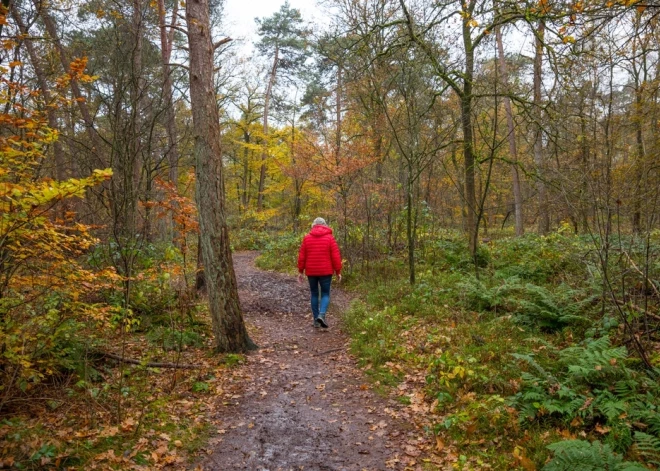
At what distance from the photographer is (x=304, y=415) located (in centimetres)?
474

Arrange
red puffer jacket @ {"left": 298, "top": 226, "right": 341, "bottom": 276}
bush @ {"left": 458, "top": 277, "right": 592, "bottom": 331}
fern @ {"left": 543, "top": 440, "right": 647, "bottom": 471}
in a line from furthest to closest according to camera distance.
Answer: red puffer jacket @ {"left": 298, "top": 226, "right": 341, "bottom": 276}, bush @ {"left": 458, "top": 277, "right": 592, "bottom": 331}, fern @ {"left": 543, "top": 440, "right": 647, "bottom": 471}

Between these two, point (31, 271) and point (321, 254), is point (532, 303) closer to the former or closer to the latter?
point (321, 254)

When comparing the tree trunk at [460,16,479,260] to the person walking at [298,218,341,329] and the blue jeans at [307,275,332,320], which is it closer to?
the person walking at [298,218,341,329]

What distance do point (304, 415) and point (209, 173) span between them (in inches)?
145

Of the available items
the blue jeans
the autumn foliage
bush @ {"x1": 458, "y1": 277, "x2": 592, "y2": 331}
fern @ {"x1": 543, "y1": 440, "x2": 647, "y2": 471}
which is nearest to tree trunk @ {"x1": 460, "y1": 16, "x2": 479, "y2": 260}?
bush @ {"x1": 458, "y1": 277, "x2": 592, "y2": 331}

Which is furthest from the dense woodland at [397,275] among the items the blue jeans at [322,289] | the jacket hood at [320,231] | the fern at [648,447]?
the jacket hood at [320,231]

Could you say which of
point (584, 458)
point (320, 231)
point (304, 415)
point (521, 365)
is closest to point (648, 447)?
point (584, 458)

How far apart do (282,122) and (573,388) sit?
26043mm

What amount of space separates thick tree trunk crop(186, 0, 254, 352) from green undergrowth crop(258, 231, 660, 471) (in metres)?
2.35

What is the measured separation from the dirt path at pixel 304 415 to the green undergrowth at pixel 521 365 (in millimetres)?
422

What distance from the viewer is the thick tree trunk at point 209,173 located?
601 cm

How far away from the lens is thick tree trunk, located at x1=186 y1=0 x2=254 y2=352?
6008 millimetres

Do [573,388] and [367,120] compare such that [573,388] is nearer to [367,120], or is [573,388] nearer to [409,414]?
[409,414]

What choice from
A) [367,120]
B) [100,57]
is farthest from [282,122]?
[100,57]
